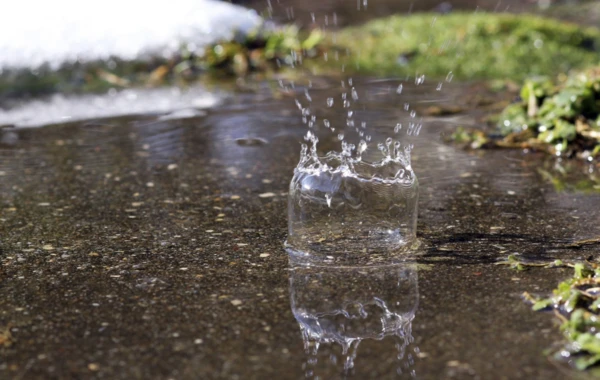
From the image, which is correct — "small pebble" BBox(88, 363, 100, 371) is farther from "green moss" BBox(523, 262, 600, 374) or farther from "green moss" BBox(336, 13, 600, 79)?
"green moss" BBox(336, 13, 600, 79)

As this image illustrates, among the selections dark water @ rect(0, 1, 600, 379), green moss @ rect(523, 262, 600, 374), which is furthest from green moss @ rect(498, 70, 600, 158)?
green moss @ rect(523, 262, 600, 374)

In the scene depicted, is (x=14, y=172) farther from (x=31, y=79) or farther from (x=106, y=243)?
(x=31, y=79)

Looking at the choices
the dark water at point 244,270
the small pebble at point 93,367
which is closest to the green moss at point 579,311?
the dark water at point 244,270

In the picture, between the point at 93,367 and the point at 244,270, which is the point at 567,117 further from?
the point at 93,367

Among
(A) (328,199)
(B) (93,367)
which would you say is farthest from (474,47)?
(B) (93,367)

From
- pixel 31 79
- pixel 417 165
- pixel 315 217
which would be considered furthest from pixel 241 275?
pixel 31 79

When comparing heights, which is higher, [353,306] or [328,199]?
[328,199]

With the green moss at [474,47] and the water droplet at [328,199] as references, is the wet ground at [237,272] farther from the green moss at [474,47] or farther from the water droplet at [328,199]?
the green moss at [474,47]
